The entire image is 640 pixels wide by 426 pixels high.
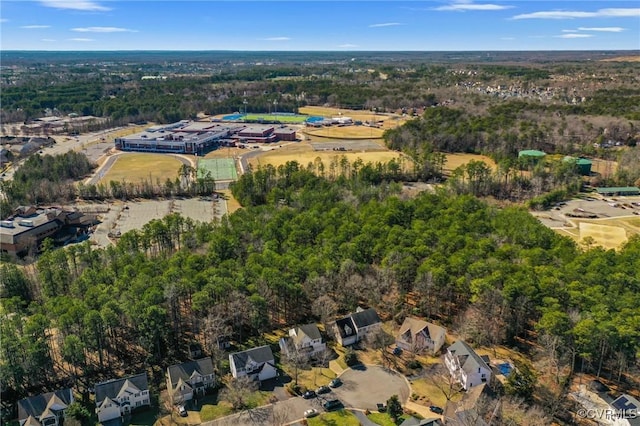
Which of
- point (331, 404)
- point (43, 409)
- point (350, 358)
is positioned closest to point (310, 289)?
point (350, 358)

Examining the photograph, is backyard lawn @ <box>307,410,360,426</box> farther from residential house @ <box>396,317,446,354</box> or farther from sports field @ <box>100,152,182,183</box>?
sports field @ <box>100,152,182,183</box>

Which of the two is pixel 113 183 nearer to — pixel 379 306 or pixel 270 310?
pixel 270 310

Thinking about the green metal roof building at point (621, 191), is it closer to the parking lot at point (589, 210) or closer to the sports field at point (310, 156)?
the parking lot at point (589, 210)

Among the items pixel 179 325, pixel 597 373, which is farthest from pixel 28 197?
pixel 597 373
